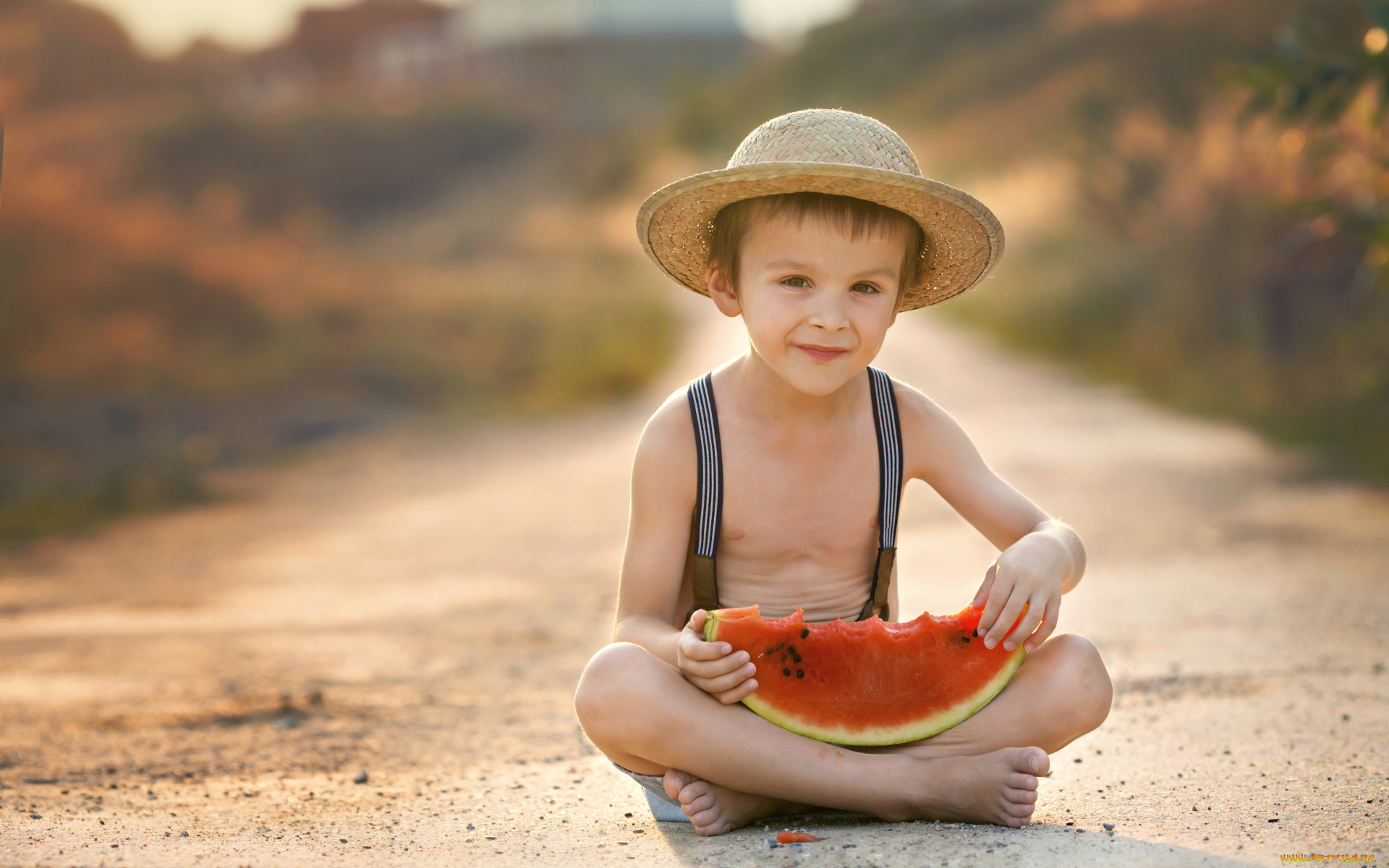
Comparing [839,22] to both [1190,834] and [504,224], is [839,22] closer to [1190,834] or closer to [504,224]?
[504,224]

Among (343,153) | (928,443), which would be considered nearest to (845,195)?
(928,443)

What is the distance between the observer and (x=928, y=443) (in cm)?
290

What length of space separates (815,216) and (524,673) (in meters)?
2.52

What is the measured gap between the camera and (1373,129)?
5398 millimetres

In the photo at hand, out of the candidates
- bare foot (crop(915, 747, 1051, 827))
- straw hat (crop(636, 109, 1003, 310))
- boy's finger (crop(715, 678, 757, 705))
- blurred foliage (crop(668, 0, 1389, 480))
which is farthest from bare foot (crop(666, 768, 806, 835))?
blurred foliage (crop(668, 0, 1389, 480))

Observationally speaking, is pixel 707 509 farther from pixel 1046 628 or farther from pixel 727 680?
pixel 1046 628

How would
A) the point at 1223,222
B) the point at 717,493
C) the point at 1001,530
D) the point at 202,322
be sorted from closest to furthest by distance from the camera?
1. the point at 717,493
2. the point at 1001,530
3. the point at 1223,222
4. the point at 202,322

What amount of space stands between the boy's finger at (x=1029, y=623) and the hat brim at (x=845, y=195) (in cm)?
85

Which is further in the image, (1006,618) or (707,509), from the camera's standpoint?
(707,509)

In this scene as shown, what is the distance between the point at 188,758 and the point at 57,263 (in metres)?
10.7

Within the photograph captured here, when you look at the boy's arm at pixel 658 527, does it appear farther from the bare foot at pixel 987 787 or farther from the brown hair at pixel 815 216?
the bare foot at pixel 987 787

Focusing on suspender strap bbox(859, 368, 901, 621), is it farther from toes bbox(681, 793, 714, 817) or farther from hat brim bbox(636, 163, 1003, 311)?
toes bbox(681, 793, 714, 817)

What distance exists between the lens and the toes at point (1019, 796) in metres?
2.38

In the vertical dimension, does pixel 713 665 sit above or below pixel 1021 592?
below
